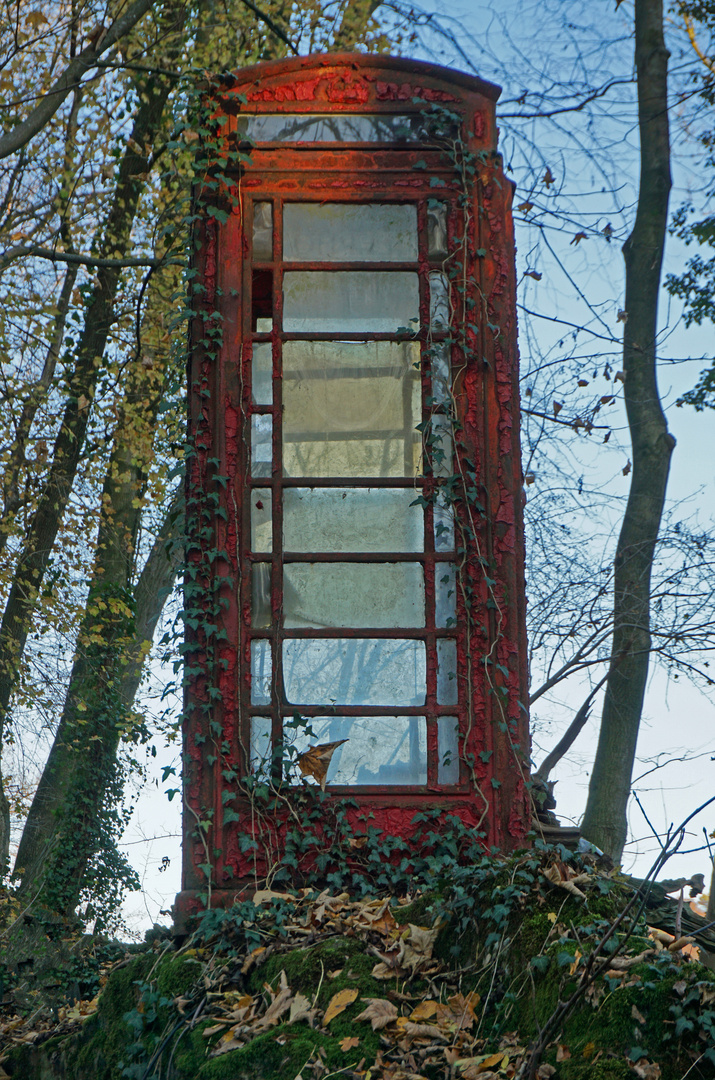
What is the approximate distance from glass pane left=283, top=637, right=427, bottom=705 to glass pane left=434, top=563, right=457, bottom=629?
20 cm

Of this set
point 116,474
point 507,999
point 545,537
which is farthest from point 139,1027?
point 116,474

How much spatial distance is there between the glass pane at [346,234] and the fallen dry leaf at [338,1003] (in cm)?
420

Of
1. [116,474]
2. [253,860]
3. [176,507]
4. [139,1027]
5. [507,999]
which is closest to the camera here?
[507,999]

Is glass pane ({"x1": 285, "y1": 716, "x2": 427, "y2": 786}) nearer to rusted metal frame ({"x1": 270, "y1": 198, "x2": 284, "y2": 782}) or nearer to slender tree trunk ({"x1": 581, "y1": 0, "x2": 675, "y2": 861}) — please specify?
rusted metal frame ({"x1": 270, "y1": 198, "x2": 284, "y2": 782})

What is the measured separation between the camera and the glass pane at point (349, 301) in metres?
6.40

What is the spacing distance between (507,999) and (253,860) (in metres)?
2.13

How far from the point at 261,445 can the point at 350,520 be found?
70 cm

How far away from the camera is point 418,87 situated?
6.61 meters

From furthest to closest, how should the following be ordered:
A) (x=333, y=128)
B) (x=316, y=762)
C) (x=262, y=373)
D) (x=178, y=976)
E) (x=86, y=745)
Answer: (x=86, y=745)
(x=333, y=128)
(x=262, y=373)
(x=316, y=762)
(x=178, y=976)

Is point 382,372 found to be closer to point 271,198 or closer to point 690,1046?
point 271,198

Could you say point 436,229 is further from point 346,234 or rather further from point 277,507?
point 277,507

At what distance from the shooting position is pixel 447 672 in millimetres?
5996

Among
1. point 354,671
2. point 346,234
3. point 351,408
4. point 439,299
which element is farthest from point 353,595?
point 346,234

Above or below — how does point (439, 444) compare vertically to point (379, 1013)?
above
